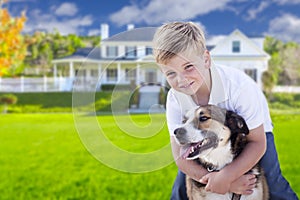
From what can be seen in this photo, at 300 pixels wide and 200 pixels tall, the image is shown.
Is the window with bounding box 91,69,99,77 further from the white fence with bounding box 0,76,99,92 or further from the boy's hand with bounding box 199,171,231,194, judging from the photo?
the white fence with bounding box 0,76,99,92

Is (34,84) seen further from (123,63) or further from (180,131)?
(180,131)

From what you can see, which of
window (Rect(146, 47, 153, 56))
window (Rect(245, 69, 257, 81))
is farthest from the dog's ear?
window (Rect(245, 69, 257, 81))

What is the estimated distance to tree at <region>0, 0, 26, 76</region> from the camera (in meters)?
5.02

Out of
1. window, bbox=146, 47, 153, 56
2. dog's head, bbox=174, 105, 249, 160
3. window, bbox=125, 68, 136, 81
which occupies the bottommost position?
dog's head, bbox=174, 105, 249, 160

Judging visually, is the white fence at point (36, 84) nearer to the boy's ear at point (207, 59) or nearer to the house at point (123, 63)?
the house at point (123, 63)

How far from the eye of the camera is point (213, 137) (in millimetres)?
972

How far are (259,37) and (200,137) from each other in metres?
3.58

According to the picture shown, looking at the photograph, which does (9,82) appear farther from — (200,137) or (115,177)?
(200,137)

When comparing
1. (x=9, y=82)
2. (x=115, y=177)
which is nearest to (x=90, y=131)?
(x=115, y=177)

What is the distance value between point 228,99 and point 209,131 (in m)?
0.10

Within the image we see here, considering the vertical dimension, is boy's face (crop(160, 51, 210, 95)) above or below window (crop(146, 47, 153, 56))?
below

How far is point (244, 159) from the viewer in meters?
1.02

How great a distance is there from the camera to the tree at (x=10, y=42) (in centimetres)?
502

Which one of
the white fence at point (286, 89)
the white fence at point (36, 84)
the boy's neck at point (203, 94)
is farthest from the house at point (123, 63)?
the white fence at point (36, 84)
